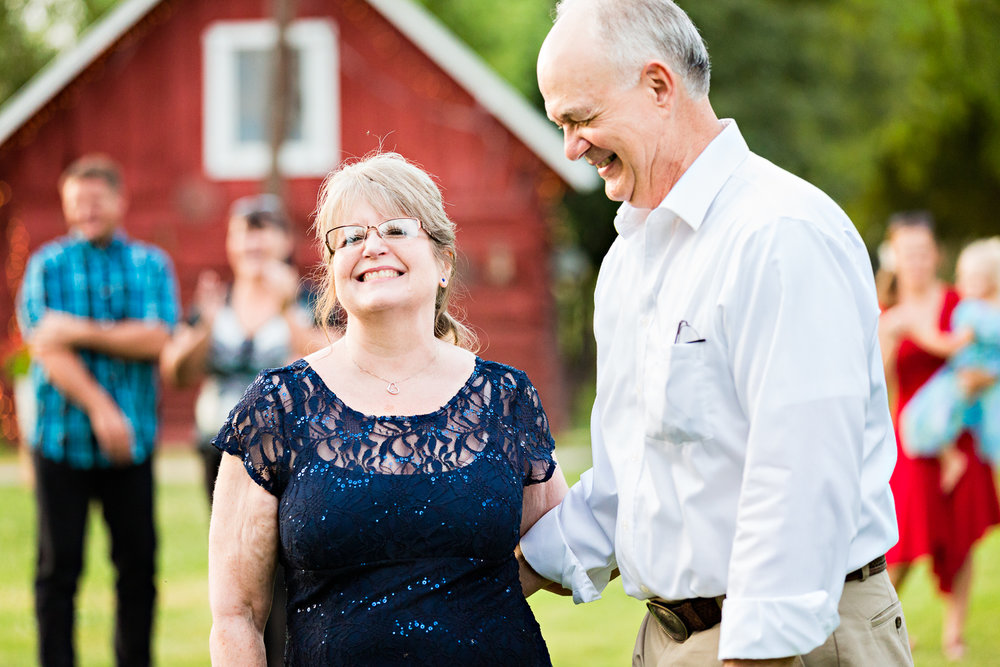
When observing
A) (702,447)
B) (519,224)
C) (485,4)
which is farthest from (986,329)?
(485,4)

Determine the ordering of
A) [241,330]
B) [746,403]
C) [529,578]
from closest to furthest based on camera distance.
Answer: [746,403] < [529,578] < [241,330]

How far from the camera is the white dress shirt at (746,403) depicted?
7.42ft

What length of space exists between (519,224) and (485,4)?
28.1ft

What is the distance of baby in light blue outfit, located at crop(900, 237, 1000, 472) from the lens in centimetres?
688

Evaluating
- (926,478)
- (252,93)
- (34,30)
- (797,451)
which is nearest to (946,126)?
(252,93)

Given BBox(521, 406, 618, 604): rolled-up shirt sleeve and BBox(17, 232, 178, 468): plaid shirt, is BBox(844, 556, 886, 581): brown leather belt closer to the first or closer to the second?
BBox(521, 406, 618, 604): rolled-up shirt sleeve

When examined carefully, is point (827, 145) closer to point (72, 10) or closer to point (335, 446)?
point (72, 10)

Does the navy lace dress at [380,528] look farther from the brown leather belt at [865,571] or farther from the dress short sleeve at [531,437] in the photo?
the brown leather belt at [865,571]

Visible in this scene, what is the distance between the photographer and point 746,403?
2.39m

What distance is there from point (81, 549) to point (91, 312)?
1075 mm

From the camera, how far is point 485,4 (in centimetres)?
2488

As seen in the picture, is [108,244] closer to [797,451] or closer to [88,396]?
[88,396]

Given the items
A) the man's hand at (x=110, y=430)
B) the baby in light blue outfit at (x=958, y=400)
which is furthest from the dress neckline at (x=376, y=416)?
the baby in light blue outfit at (x=958, y=400)

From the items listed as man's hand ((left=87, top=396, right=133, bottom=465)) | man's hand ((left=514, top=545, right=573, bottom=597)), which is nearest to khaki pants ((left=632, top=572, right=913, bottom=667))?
man's hand ((left=514, top=545, right=573, bottom=597))
